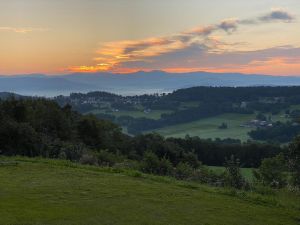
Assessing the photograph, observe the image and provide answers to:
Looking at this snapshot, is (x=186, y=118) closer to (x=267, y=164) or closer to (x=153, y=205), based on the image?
(x=267, y=164)

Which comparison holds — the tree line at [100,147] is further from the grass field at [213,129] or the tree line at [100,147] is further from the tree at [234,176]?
the grass field at [213,129]

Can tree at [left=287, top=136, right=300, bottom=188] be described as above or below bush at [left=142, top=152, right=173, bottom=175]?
above

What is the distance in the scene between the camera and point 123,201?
969 centimetres

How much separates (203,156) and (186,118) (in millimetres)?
68121

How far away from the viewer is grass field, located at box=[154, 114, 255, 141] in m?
102

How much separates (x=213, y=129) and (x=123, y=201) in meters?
104

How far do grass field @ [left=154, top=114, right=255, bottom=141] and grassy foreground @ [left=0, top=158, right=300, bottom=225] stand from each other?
84590 mm

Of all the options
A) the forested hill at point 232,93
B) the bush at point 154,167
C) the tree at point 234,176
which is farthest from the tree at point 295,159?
the forested hill at point 232,93

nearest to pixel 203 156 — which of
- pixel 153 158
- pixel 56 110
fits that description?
pixel 56 110

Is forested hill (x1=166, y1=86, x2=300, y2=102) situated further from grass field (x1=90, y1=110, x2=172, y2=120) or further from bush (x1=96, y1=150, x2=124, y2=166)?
bush (x1=96, y1=150, x2=124, y2=166)

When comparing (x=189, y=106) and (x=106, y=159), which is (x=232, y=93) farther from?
(x=106, y=159)

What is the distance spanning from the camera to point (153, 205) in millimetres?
9508

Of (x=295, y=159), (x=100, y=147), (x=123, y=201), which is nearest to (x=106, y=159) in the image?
(x=295, y=159)

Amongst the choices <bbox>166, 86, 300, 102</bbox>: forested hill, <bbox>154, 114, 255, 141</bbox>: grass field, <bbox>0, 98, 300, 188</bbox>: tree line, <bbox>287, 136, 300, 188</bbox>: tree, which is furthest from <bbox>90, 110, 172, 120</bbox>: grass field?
<bbox>287, 136, 300, 188</bbox>: tree
